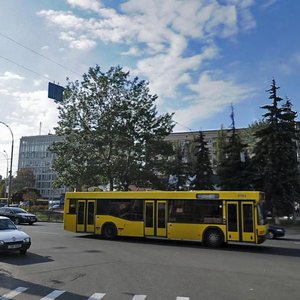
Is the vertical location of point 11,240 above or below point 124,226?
below

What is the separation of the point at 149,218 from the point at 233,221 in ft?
14.7

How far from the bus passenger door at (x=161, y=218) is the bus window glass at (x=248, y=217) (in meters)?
4.05

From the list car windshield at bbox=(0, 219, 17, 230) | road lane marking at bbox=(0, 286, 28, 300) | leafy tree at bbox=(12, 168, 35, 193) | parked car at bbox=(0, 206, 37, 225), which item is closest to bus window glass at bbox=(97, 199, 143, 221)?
car windshield at bbox=(0, 219, 17, 230)

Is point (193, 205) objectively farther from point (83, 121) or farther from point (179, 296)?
point (83, 121)

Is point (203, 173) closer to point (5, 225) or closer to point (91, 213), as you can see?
point (91, 213)

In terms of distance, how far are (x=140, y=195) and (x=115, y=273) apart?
33.2 feet

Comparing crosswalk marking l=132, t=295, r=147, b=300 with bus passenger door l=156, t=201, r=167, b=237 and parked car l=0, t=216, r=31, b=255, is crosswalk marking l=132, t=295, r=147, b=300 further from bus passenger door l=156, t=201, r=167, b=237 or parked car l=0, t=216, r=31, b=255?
bus passenger door l=156, t=201, r=167, b=237

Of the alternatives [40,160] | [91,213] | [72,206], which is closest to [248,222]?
[91,213]

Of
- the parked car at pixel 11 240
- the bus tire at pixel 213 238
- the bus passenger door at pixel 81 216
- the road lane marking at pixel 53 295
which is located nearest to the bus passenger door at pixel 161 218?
the bus tire at pixel 213 238

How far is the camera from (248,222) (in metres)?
18.1

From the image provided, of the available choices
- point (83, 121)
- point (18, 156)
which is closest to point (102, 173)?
point (83, 121)

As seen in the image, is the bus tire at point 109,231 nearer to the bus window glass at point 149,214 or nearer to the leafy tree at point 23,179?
the bus window glass at point 149,214

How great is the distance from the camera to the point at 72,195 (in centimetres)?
2394

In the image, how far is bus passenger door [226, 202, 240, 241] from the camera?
18.2 m
